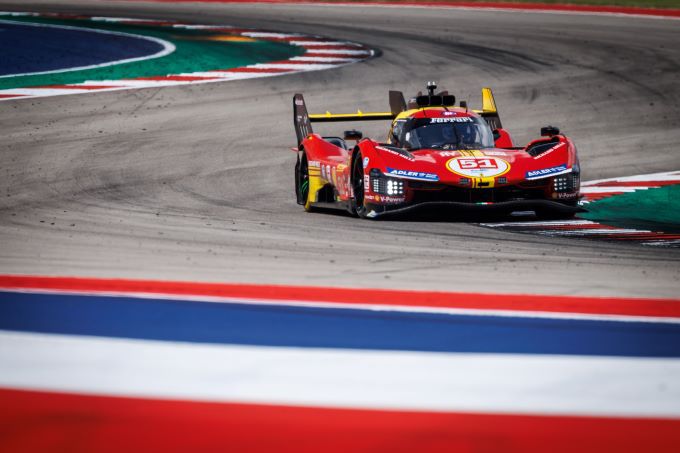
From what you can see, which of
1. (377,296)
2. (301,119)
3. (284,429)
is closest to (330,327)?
(377,296)

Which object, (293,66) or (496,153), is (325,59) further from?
(496,153)

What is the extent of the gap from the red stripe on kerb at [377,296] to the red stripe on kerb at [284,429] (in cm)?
181

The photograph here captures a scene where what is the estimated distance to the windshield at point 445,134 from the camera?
37.1 feet

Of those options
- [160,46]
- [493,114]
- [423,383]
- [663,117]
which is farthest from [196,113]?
[423,383]

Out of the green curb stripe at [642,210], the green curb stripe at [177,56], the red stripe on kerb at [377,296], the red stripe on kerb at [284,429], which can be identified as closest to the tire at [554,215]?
the green curb stripe at [642,210]

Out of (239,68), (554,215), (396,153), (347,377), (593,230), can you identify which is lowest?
(239,68)

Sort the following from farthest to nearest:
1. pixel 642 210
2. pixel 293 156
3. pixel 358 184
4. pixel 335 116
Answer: pixel 293 156, pixel 335 116, pixel 642 210, pixel 358 184

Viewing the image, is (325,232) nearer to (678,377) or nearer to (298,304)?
(298,304)

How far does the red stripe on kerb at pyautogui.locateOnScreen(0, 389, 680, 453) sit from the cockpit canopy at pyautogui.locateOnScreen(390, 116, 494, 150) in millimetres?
7565

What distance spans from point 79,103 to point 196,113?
5.68 ft

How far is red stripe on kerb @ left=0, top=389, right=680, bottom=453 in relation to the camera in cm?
355

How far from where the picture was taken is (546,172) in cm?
1068

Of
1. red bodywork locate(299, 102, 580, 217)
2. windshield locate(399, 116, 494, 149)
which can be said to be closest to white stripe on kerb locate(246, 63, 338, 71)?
windshield locate(399, 116, 494, 149)

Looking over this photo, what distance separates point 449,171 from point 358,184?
0.98 meters
